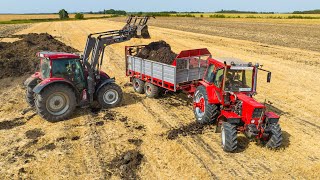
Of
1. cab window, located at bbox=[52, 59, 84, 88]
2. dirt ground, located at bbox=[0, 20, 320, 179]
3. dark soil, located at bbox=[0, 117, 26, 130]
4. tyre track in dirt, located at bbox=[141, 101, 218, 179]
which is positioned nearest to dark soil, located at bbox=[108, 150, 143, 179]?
dirt ground, located at bbox=[0, 20, 320, 179]

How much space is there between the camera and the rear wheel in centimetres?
1003

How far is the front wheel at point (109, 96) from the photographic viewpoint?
1160 centimetres

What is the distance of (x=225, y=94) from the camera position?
9.12 metres

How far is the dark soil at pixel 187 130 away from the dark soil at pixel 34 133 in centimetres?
392

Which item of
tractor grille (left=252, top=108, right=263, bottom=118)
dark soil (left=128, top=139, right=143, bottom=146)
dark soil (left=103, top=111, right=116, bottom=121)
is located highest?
tractor grille (left=252, top=108, right=263, bottom=118)

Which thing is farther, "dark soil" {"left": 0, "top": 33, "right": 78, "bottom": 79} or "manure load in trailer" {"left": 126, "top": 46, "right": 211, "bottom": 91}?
"dark soil" {"left": 0, "top": 33, "right": 78, "bottom": 79}

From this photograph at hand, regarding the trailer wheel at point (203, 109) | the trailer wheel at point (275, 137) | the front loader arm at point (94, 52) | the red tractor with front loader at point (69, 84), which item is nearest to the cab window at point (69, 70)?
the red tractor with front loader at point (69, 84)

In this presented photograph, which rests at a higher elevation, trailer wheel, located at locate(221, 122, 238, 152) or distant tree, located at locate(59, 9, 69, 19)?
distant tree, located at locate(59, 9, 69, 19)

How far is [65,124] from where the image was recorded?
34.0 ft

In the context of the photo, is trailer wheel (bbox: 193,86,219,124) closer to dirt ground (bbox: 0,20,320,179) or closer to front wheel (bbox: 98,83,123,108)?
dirt ground (bbox: 0,20,320,179)

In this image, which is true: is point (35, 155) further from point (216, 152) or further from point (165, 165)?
point (216, 152)

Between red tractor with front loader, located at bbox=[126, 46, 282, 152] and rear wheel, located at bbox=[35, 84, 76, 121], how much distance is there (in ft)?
11.9

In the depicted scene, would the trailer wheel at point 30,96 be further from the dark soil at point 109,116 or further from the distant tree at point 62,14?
the distant tree at point 62,14

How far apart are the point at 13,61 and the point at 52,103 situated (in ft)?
36.3
